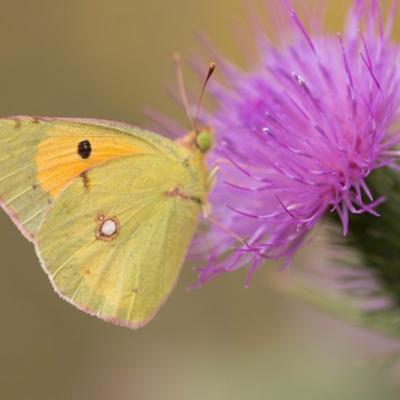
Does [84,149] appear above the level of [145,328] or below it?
above

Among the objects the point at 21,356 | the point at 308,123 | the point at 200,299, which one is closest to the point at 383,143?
the point at 308,123

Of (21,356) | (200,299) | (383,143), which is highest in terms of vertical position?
(383,143)

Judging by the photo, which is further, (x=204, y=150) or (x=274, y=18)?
(x=274, y=18)

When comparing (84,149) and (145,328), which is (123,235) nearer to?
(84,149)

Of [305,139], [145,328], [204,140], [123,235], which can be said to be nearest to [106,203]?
[123,235]

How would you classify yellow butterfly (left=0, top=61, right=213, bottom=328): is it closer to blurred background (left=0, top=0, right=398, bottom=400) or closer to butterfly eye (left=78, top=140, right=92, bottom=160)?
butterfly eye (left=78, top=140, right=92, bottom=160)

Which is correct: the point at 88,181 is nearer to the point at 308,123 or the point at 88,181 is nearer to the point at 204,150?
the point at 204,150

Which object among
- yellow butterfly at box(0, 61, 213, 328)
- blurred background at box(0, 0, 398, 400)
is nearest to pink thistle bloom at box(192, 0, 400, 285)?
yellow butterfly at box(0, 61, 213, 328)
